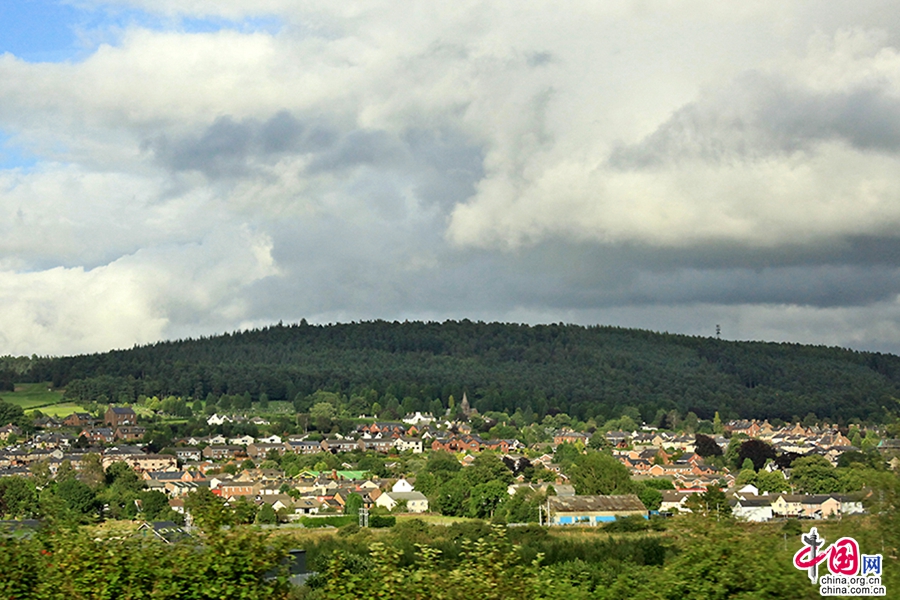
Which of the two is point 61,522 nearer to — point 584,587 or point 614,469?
point 584,587

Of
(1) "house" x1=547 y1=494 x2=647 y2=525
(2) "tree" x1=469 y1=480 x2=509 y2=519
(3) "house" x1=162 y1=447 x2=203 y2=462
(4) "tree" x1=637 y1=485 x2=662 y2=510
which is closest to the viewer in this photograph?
(1) "house" x1=547 y1=494 x2=647 y2=525

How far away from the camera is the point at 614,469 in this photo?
81.4 m

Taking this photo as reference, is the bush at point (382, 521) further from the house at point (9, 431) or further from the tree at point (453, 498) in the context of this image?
the house at point (9, 431)

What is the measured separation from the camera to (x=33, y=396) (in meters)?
178

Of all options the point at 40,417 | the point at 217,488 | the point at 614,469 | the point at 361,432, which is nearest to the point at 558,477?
the point at 614,469

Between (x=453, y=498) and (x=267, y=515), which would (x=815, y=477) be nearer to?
(x=453, y=498)

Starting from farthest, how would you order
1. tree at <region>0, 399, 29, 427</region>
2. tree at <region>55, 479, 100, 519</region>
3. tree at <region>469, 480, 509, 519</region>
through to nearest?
tree at <region>0, 399, 29, 427</region>
tree at <region>469, 480, 509, 519</region>
tree at <region>55, 479, 100, 519</region>

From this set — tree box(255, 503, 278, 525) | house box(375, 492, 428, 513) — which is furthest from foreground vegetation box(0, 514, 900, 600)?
house box(375, 492, 428, 513)

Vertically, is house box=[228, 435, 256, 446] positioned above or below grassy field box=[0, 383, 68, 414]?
below

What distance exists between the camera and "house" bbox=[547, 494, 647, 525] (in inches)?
2689

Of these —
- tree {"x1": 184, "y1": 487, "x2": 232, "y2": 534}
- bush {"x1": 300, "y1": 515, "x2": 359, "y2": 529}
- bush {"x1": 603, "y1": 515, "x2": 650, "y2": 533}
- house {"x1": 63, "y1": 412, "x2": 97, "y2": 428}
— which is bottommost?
bush {"x1": 300, "y1": 515, "x2": 359, "y2": 529}

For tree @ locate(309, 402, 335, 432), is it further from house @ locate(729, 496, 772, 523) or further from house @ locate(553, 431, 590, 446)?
house @ locate(729, 496, 772, 523)

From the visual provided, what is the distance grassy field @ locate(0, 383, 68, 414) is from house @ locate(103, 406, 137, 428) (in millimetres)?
22886

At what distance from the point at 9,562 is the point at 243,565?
3.18 metres
